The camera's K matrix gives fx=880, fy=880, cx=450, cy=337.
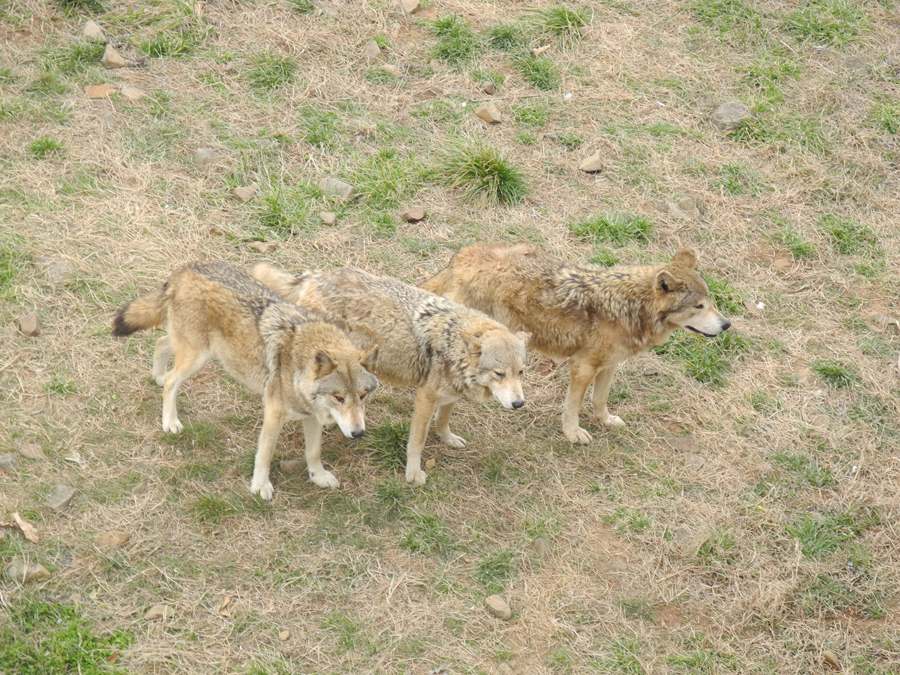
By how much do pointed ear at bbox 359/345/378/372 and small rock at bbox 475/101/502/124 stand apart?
555 centimetres

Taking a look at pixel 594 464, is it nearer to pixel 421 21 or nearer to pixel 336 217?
pixel 336 217

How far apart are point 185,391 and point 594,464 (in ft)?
13.5

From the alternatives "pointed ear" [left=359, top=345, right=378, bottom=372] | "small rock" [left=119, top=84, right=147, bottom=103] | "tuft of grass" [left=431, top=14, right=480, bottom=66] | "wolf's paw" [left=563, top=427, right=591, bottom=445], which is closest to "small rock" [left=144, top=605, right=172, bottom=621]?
"pointed ear" [left=359, top=345, right=378, bottom=372]

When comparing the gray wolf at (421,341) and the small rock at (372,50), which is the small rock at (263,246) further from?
the small rock at (372,50)

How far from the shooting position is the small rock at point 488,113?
40.8ft

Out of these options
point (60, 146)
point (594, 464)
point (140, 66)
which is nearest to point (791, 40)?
point (594, 464)

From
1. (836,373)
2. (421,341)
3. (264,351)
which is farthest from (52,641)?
(836,373)

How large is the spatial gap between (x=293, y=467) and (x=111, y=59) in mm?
7418

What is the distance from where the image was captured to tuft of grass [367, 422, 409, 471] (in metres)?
8.37

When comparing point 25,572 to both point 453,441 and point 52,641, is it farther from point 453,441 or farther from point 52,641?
point 453,441

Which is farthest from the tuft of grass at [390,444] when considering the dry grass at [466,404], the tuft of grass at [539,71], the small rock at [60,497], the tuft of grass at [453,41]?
the tuft of grass at [453,41]

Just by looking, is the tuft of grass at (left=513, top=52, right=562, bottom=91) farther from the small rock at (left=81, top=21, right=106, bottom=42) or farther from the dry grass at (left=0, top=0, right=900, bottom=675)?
the small rock at (left=81, top=21, right=106, bottom=42)

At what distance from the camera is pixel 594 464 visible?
8.70 m

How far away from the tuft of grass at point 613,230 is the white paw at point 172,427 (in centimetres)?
545
